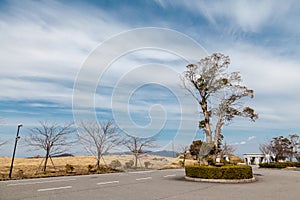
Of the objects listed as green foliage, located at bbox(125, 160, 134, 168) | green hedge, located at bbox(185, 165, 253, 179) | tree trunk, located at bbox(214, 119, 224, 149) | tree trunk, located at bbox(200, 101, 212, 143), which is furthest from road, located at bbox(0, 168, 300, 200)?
green foliage, located at bbox(125, 160, 134, 168)

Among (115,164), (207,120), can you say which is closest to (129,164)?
(115,164)

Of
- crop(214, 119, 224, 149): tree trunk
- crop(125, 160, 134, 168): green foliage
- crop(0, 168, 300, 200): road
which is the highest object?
crop(214, 119, 224, 149): tree trunk

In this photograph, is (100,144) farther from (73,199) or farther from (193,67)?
(73,199)

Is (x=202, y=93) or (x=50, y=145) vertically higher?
(x=202, y=93)

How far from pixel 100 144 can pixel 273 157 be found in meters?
30.4

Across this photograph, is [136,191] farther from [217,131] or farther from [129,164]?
[129,164]

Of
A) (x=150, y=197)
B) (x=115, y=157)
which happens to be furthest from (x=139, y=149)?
(x=150, y=197)

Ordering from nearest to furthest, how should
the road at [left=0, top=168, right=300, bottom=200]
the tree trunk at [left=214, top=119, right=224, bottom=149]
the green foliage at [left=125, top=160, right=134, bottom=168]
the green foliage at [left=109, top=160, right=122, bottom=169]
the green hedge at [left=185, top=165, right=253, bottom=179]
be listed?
the road at [left=0, top=168, right=300, bottom=200], the green hedge at [left=185, top=165, right=253, bottom=179], the tree trunk at [left=214, top=119, right=224, bottom=149], the green foliage at [left=109, top=160, right=122, bottom=169], the green foliage at [left=125, top=160, right=134, bottom=168]

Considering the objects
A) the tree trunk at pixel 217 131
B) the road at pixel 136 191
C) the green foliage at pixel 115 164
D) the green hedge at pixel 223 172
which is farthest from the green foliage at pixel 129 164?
the road at pixel 136 191

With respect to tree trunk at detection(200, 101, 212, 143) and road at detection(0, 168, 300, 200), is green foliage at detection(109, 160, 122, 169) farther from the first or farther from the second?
road at detection(0, 168, 300, 200)

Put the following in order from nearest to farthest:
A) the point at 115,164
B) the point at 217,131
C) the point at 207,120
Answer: the point at 217,131 → the point at 207,120 → the point at 115,164

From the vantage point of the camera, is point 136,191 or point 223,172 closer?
point 136,191

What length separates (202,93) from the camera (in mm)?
15297

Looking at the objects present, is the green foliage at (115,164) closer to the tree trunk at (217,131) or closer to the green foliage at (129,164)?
the green foliage at (129,164)
